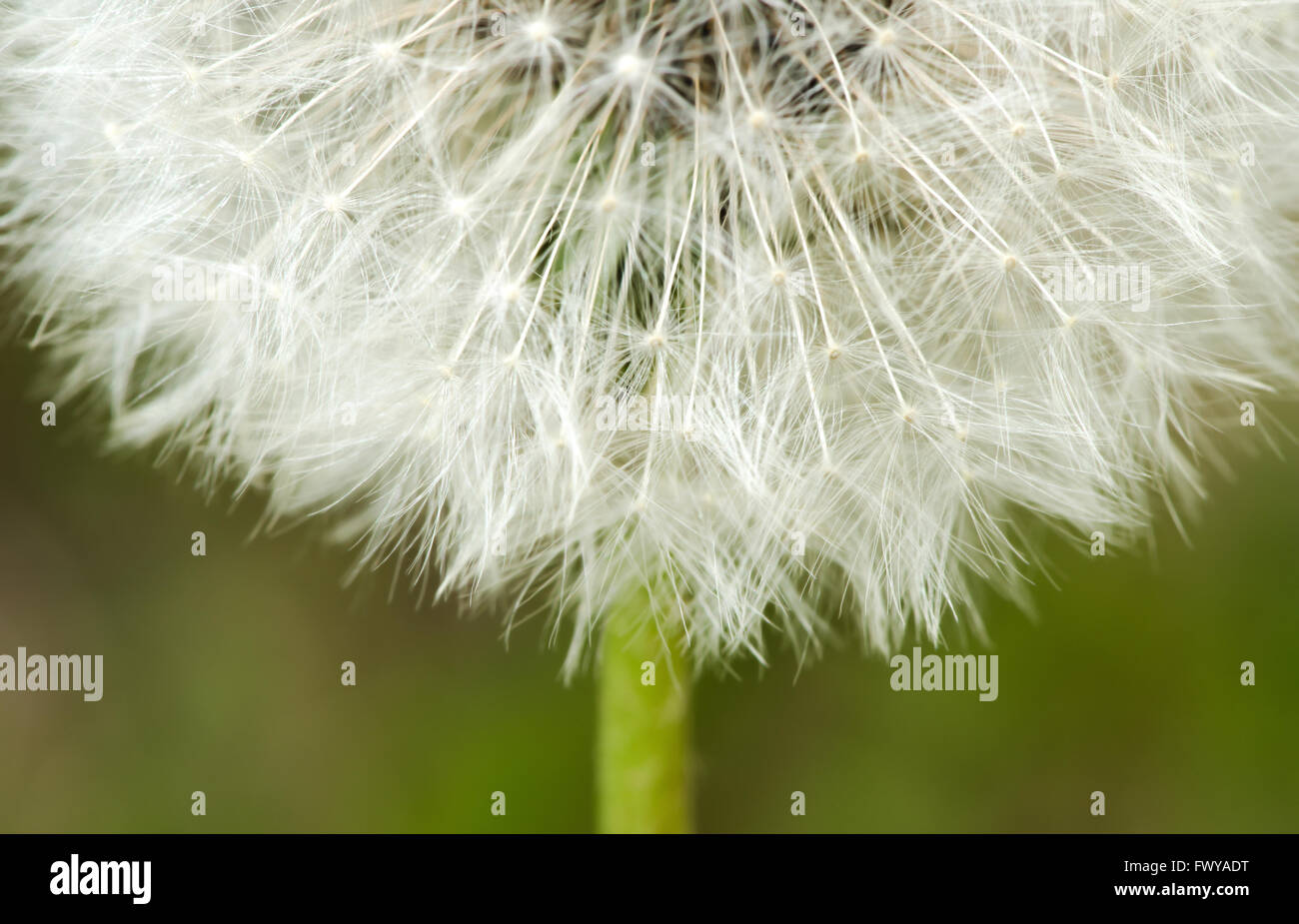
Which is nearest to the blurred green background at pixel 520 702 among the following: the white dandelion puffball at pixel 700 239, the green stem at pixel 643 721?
the green stem at pixel 643 721

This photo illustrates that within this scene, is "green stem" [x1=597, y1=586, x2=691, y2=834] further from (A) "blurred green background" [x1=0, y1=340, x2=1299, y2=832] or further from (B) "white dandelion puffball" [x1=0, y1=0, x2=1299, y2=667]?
(A) "blurred green background" [x1=0, y1=340, x2=1299, y2=832]

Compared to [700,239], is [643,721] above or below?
below

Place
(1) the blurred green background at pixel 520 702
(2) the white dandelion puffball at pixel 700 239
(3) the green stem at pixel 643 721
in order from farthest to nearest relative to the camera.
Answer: (1) the blurred green background at pixel 520 702 → (3) the green stem at pixel 643 721 → (2) the white dandelion puffball at pixel 700 239

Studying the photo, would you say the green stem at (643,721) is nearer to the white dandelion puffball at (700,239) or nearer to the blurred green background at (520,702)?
the white dandelion puffball at (700,239)

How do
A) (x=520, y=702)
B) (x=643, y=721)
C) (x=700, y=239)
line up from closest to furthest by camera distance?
(x=700, y=239)
(x=643, y=721)
(x=520, y=702)

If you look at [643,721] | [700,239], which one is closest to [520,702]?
[643,721]

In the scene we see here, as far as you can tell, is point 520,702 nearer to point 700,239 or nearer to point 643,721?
point 643,721

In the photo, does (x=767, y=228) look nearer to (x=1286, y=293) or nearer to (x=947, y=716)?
(x=1286, y=293)
